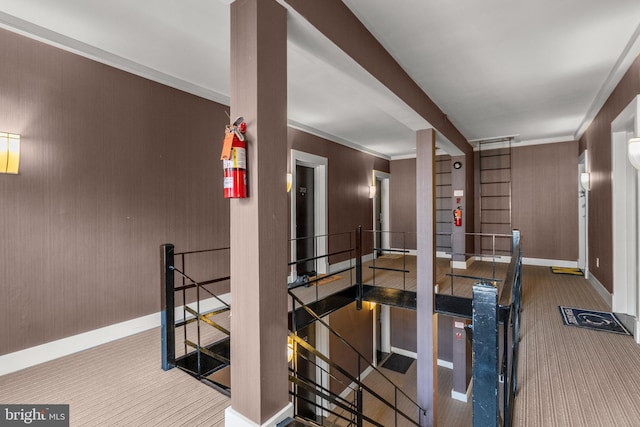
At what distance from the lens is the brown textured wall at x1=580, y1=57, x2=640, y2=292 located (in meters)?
3.24

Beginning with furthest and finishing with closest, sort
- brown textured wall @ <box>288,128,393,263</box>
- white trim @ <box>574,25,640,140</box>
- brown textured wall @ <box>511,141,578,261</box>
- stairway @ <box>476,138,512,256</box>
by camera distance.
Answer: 1. stairway @ <box>476,138,512,256</box>
2. brown textured wall @ <box>511,141,578,261</box>
3. brown textured wall @ <box>288,128,393,263</box>
4. white trim @ <box>574,25,640,140</box>

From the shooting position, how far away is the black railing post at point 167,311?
247 cm

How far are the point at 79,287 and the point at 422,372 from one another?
4.20m

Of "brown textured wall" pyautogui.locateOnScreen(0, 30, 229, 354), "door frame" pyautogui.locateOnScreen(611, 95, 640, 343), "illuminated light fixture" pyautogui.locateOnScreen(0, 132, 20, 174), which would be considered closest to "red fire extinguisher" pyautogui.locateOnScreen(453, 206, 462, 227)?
"door frame" pyautogui.locateOnScreen(611, 95, 640, 343)

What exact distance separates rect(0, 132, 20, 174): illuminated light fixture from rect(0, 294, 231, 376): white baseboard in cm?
148

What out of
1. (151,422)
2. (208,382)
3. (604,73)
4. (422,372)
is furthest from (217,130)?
(604,73)

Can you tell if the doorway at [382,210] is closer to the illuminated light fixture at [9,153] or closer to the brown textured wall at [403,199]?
the brown textured wall at [403,199]

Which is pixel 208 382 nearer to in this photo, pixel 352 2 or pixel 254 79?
pixel 254 79

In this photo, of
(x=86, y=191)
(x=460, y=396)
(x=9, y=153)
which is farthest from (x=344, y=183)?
(x=9, y=153)

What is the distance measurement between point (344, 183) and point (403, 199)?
2558 millimetres

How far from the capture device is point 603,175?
420 centimetres

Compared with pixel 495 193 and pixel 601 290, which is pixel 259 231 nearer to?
pixel 601 290

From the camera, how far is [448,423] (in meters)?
5.44

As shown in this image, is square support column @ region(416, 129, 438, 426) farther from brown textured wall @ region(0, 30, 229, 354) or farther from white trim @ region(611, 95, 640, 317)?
brown textured wall @ region(0, 30, 229, 354)
